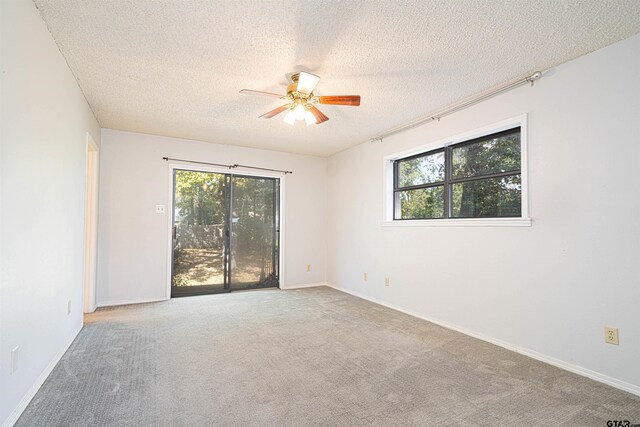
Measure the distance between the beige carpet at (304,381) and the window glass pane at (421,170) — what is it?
180 cm

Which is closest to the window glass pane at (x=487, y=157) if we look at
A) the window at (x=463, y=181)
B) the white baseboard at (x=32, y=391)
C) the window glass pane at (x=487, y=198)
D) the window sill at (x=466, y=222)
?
the window at (x=463, y=181)

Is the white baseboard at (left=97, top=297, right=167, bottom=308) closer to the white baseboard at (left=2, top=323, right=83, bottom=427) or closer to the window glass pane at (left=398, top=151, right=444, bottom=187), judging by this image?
the white baseboard at (left=2, top=323, right=83, bottom=427)

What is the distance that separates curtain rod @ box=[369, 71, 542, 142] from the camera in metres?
2.77

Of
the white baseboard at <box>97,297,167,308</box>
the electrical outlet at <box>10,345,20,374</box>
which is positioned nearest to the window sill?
the white baseboard at <box>97,297,167,308</box>

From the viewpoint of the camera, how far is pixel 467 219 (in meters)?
3.35

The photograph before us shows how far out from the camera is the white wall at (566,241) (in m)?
2.23

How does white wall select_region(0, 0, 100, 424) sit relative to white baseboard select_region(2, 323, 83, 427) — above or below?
above

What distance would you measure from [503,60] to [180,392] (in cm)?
345

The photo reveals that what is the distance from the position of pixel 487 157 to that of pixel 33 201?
3.82 metres

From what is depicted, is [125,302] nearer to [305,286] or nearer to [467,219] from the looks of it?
[305,286]

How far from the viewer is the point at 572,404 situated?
6.56 ft

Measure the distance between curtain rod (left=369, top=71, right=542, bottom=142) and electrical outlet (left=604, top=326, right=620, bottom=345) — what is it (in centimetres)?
206

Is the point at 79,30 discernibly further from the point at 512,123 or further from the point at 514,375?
the point at 514,375

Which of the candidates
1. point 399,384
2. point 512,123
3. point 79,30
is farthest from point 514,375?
point 79,30
